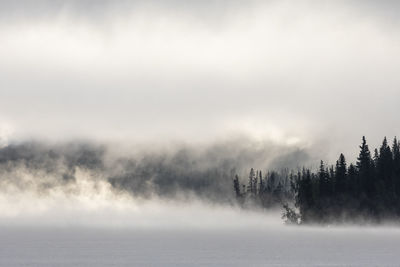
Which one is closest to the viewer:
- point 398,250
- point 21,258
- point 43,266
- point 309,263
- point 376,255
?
point 43,266

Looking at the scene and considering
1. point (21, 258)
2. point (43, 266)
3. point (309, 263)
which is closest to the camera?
point (43, 266)

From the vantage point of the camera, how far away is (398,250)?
15475 cm

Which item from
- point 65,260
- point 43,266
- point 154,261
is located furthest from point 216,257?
point 43,266

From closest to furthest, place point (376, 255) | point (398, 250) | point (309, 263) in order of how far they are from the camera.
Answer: point (309, 263)
point (376, 255)
point (398, 250)

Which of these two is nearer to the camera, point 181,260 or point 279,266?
point 279,266

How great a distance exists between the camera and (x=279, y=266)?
114562mm

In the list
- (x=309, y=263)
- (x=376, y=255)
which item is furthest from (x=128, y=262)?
(x=376, y=255)

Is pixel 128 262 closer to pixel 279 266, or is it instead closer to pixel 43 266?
pixel 43 266

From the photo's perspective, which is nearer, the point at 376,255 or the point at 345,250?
the point at 376,255

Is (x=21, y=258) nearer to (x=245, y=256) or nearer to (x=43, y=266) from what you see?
(x=43, y=266)

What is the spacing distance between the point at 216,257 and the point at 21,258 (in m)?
38.5

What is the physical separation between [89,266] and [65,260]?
15.1m

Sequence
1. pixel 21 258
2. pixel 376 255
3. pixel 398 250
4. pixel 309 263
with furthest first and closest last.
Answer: pixel 398 250 → pixel 376 255 → pixel 21 258 → pixel 309 263

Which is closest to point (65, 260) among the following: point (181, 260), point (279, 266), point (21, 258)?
point (21, 258)
